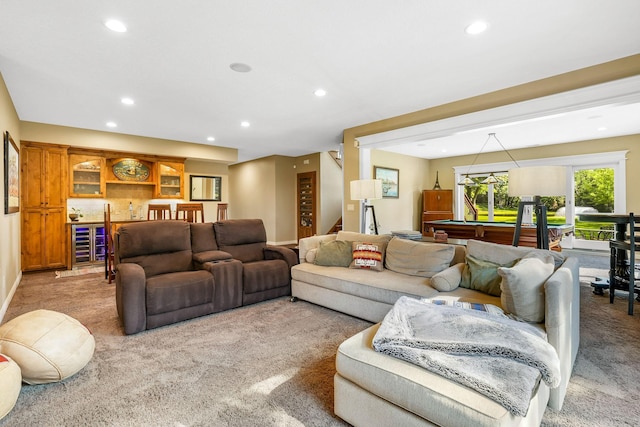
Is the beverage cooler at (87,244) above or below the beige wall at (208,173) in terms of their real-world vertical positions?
below

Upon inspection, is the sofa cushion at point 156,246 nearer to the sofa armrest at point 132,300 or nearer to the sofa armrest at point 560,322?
the sofa armrest at point 132,300

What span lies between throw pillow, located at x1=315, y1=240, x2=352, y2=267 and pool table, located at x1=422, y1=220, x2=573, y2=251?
10.8ft

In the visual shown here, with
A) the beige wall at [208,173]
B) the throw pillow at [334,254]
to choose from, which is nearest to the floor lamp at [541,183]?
the throw pillow at [334,254]

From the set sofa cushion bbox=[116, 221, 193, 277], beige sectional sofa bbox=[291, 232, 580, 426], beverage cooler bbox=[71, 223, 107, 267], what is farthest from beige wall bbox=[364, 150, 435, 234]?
beverage cooler bbox=[71, 223, 107, 267]

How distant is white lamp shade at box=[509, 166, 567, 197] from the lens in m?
3.03

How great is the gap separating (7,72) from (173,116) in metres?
1.95

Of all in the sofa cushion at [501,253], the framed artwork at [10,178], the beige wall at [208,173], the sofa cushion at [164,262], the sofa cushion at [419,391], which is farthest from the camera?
the beige wall at [208,173]

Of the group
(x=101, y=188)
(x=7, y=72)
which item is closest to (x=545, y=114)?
(x=7, y=72)

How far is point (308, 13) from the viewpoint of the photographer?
235 cm

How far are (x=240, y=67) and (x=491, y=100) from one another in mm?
3060

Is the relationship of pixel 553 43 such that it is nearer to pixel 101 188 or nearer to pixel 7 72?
pixel 7 72

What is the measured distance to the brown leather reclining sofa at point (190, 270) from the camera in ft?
9.46

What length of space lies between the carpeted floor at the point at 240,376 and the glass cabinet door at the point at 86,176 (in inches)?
130

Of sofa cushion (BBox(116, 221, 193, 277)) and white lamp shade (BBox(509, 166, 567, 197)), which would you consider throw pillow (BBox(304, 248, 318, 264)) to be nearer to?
sofa cushion (BBox(116, 221, 193, 277))
